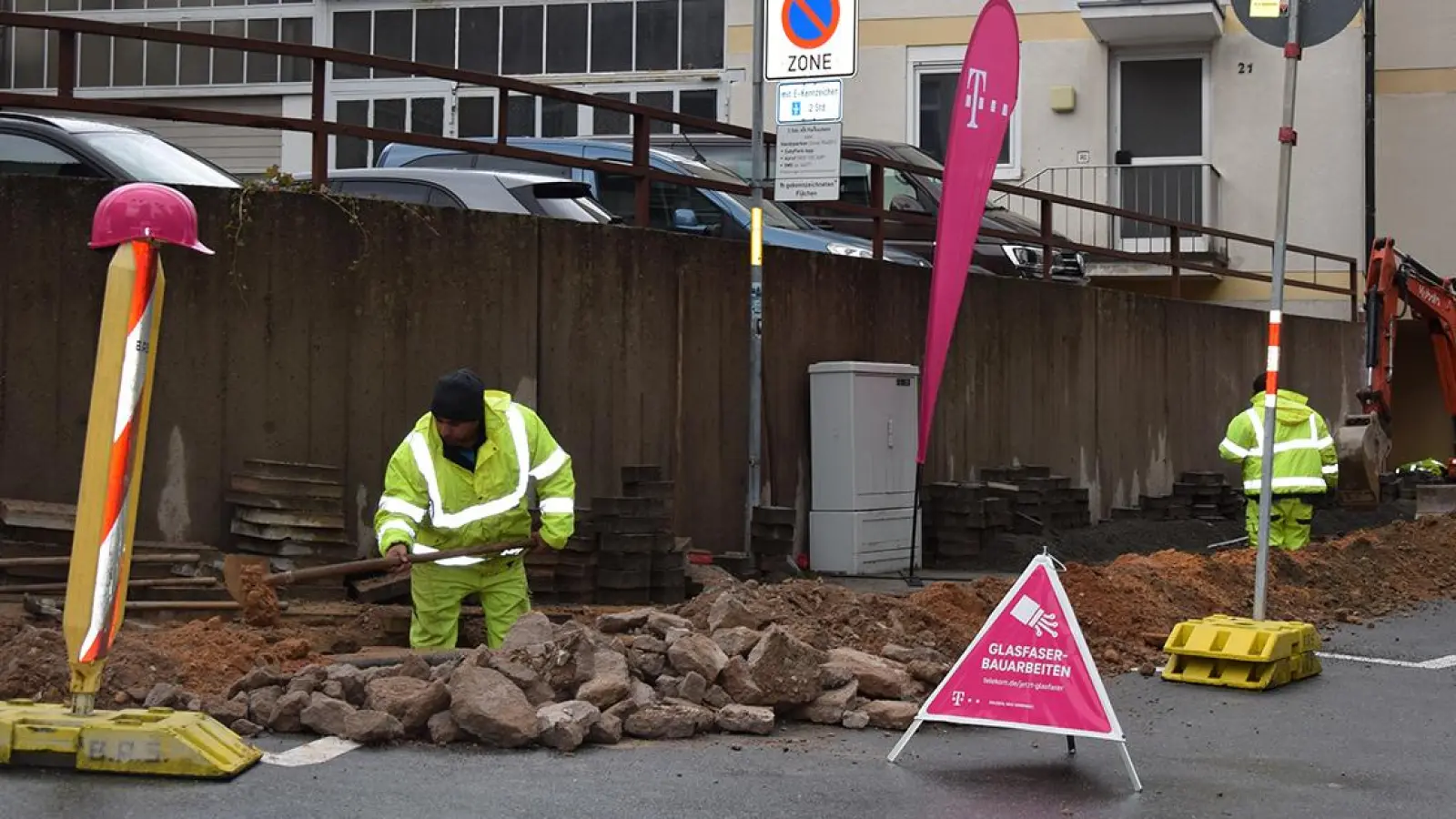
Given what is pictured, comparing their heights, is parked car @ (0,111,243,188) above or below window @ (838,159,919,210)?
below

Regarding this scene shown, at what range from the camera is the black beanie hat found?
833cm

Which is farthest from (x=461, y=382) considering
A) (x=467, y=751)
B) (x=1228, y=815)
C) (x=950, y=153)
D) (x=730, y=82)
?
(x=730, y=82)

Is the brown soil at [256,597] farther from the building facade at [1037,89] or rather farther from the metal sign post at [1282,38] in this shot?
the building facade at [1037,89]

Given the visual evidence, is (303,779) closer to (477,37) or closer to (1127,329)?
(1127,329)

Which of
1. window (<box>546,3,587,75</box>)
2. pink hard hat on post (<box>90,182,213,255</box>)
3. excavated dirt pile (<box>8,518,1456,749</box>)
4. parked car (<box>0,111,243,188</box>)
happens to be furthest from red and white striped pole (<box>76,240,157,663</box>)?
window (<box>546,3,587,75</box>)

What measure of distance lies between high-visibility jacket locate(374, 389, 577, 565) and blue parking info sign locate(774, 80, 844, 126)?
375cm

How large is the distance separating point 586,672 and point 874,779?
4.74ft

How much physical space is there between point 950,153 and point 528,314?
2998mm

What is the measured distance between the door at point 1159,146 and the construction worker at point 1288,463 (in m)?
11.3

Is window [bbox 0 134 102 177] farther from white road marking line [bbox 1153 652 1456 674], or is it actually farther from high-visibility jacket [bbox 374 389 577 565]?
white road marking line [bbox 1153 652 1456 674]

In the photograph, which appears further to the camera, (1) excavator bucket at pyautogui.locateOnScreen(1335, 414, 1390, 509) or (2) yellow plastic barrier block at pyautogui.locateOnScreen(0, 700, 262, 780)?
(1) excavator bucket at pyautogui.locateOnScreen(1335, 414, 1390, 509)

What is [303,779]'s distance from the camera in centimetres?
662

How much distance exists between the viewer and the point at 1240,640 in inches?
367

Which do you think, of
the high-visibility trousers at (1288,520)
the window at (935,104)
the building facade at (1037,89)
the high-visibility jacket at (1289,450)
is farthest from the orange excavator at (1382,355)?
the window at (935,104)
